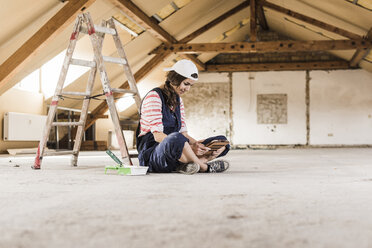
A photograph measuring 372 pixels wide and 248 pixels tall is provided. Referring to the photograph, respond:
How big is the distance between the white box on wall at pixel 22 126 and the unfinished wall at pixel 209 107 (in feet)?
17.3

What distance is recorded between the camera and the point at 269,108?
36.7 ft

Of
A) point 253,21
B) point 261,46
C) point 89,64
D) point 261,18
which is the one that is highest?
point 261,18

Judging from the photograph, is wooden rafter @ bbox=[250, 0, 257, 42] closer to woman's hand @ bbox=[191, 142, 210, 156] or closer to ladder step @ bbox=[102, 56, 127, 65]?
ladder step @ bbox=[102, 56, 127, 65]

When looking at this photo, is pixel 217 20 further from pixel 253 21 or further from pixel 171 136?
pixel 171 136

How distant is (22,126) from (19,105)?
1.37ft

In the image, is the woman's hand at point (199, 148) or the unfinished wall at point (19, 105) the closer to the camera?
the woman's hand at point (199, 148)

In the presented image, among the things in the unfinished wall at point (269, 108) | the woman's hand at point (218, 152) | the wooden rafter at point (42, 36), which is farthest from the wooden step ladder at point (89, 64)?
the unfinished wall at point (269, 108)

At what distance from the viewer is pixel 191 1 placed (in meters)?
6.96

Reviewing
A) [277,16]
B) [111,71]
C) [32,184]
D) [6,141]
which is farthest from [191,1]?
[32,184]

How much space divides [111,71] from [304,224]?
23.2 ft

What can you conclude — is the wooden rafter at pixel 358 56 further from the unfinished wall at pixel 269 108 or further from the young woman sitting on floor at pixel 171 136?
the young woman sitting on floor at pixel 171 136

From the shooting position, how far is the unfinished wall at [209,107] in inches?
450

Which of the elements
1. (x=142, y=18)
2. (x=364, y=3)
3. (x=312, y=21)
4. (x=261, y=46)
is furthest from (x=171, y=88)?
(x=312, y=21)

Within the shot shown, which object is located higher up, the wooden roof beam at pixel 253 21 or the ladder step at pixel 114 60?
the wooden roof beam at pixel 253 21
